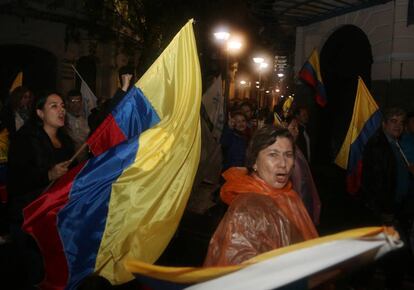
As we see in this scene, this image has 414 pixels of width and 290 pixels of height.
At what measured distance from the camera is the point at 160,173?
396 centimetres

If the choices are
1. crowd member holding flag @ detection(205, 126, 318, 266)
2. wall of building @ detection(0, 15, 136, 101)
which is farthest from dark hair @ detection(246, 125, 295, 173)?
wall of building @ detection(0, 15, 136, 101)

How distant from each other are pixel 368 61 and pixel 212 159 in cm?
593

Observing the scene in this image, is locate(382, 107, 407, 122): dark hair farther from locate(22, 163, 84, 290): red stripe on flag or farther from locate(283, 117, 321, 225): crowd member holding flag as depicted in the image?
locate(22, 163, 84, 290): red stripe on flag

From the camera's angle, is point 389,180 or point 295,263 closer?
point 295,263

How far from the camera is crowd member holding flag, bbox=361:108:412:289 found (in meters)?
4.98

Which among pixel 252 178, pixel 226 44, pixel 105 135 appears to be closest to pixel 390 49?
pixel 226 44

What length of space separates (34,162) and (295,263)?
11.1 ft

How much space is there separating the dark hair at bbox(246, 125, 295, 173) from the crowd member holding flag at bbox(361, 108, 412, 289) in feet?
7.39

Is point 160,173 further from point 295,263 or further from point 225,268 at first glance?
point 295,263

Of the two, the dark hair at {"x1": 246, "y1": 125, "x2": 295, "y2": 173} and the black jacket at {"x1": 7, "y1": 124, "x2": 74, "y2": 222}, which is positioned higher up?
the dark hair at {"x1": 246, "y1": 125, "x2": 295, "y2": 173}

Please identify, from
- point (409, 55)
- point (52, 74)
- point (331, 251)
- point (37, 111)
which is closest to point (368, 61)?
point (409, 55)

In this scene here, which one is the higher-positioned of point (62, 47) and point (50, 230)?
point (62, 47)

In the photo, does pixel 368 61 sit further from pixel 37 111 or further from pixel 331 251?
pixel 331 251

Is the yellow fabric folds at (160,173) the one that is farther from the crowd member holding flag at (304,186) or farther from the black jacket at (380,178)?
the black jacket at (380,178)
